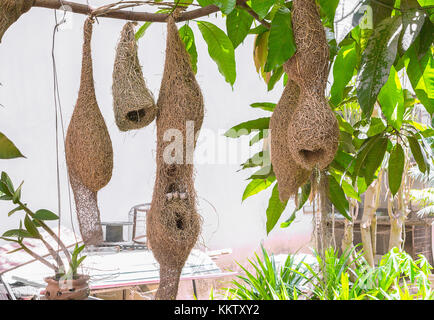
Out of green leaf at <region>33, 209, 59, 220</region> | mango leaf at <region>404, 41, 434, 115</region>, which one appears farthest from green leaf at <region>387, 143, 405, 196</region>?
green leaf at <region>33, 209, 59, 220</region>

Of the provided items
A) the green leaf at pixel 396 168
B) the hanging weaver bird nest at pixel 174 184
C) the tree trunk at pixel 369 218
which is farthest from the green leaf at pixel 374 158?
the tree trunk at pixel 369 218

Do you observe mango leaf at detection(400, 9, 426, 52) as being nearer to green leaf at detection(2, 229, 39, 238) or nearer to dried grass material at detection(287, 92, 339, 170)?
dried grass material at detection(287, 92, 339, 170)

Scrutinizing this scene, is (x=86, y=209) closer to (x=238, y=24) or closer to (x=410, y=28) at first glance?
(x=238, y=24)

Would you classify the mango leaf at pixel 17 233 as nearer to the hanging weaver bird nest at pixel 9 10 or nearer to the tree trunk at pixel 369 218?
the hanging weaver bird nest at pixel 9 10

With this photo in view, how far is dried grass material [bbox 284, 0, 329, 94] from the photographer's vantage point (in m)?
0.65

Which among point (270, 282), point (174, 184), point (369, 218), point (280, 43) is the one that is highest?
point (280, 43)

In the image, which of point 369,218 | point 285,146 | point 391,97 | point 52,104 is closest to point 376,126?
point 391,97

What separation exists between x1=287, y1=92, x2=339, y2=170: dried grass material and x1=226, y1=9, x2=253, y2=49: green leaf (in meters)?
0.25

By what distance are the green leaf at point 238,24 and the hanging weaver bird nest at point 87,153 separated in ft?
0.90

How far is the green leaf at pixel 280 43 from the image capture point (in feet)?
2.11

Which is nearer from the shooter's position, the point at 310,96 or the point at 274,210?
the point at 310,96

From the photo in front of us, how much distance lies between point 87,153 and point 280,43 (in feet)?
1.16

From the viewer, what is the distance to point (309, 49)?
25.7 inches
